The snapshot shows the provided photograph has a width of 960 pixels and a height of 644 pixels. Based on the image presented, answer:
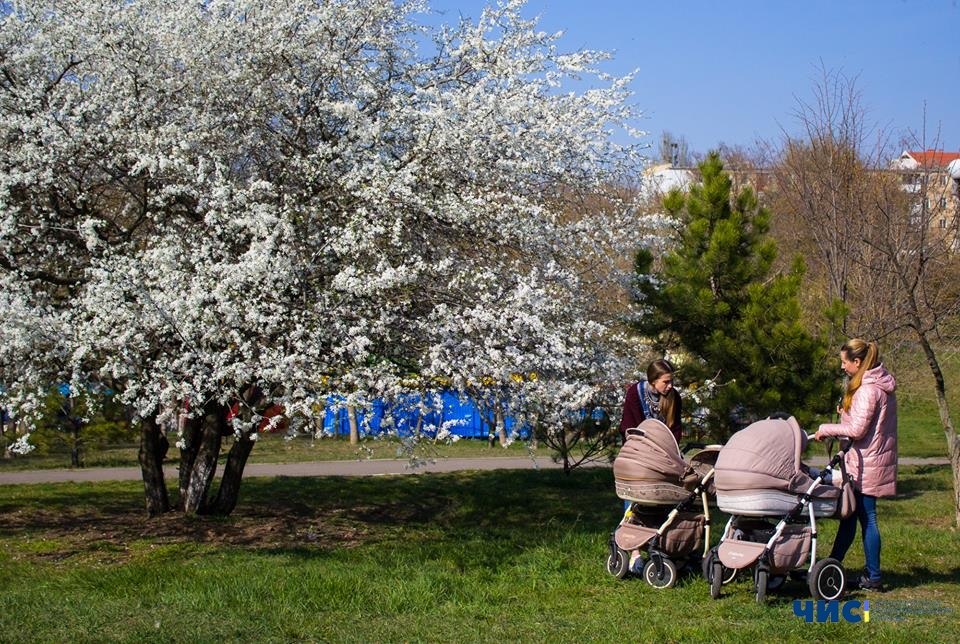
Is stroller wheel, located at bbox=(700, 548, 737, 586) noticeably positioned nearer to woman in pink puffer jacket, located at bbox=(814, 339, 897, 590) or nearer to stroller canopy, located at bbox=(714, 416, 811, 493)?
stroller canopy, located at bbox=(714, 416, 811, 493)

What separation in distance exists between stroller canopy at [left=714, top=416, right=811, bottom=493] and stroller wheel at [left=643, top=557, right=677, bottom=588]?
689 mm

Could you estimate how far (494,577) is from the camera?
7145 millimetres

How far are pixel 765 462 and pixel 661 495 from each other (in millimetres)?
784

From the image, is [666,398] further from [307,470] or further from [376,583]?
[307,470]

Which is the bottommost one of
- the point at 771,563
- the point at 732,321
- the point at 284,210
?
the point at 771,563

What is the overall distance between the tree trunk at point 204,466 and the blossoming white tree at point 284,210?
3.71 ft

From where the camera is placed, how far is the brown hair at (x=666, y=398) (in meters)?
7.24

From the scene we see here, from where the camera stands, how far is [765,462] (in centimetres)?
623

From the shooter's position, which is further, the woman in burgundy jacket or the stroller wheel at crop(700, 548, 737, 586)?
the woman in burgundy jacket

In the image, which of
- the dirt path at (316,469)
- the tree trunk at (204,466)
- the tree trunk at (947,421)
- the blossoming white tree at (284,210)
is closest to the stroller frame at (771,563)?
the blossoming white tree at (284,210)

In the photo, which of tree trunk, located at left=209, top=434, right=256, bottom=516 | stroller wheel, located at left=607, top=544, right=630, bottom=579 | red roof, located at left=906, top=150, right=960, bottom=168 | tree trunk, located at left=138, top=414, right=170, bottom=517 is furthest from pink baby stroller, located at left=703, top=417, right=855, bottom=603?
red roof, located at left=906, top=150, right=960, bottom=168

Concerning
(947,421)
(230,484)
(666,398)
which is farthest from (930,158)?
(230,484)

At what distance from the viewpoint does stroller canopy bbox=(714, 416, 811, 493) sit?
20.4ft

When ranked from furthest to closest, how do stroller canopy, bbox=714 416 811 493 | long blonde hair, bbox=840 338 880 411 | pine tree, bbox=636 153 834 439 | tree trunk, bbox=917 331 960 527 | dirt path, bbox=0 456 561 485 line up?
dirt path, bbox=0 456 561 485 → pine tree, bbox=636 153 834 439 → tree trunk, bbox=917 331 960 527 → long blonde hair, bbox=840 338 880 411 → stroller canopy, bbox=714 416 811 493
